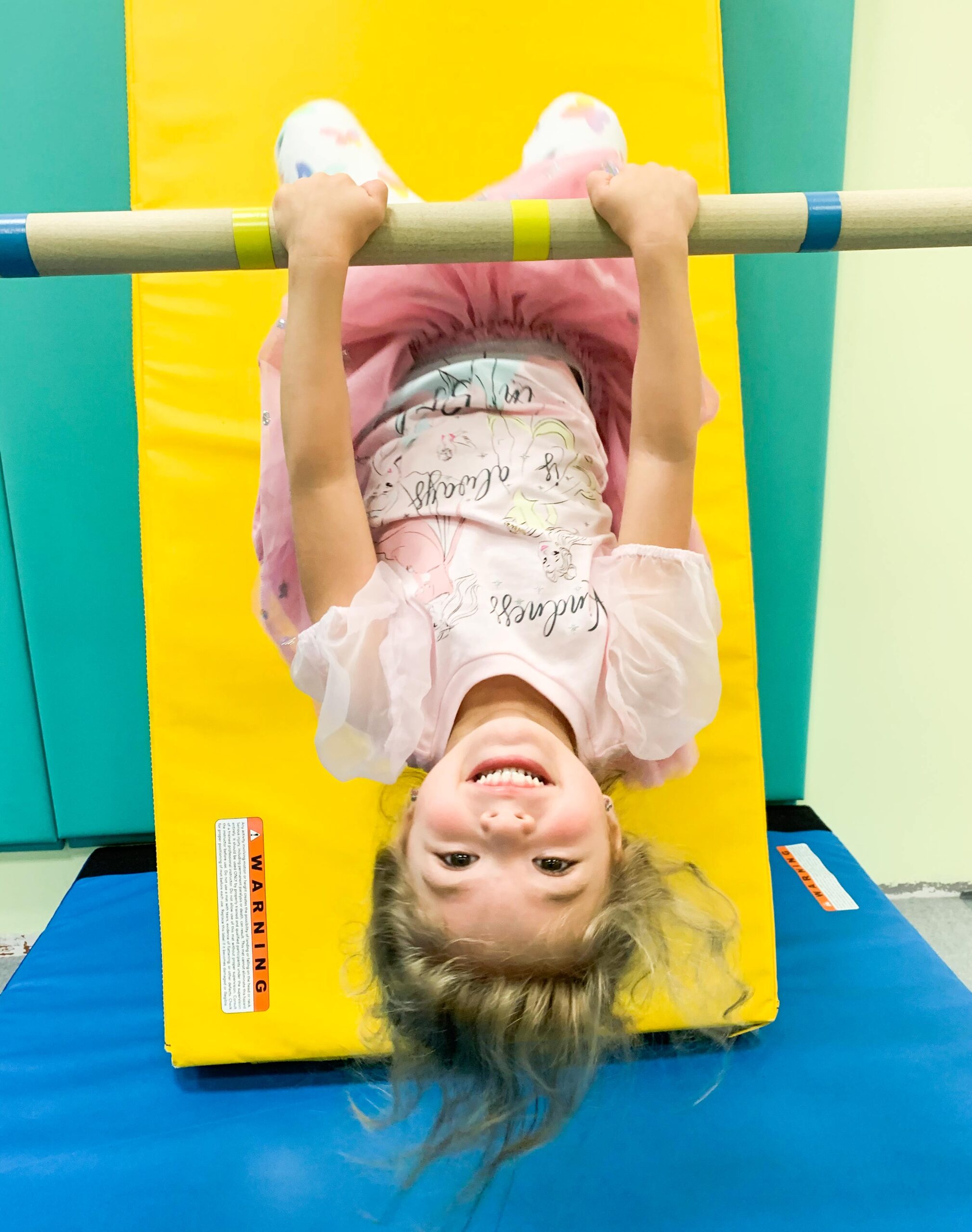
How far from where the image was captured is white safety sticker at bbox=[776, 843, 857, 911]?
1516mm

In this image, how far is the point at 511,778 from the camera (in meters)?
0.84

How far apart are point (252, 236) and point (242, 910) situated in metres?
0.91

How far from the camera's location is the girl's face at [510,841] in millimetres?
832

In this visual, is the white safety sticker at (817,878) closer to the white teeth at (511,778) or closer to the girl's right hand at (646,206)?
the white teeth at (511,778)

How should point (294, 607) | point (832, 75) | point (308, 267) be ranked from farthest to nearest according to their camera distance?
point (832, 75), point (294, 607), point (308, 267)

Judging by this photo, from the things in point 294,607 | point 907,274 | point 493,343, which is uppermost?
point 907,274

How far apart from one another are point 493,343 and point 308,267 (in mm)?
320

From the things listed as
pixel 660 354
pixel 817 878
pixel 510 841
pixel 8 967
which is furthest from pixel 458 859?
pixel 8 967

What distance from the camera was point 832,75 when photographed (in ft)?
4.88

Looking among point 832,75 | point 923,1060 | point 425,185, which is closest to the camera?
point 923,1060

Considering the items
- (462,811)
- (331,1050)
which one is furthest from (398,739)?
(331,1050)

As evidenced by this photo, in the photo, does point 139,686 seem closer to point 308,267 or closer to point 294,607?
point 294,607

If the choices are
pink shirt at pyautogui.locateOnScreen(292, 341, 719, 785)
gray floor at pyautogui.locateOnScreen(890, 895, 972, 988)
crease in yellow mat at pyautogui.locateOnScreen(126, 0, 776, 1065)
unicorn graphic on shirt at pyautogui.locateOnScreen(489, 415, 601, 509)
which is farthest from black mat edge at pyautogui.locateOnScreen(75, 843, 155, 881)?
gray floor at pyautogui.locateOnScreen(890, 895, 972, 988)

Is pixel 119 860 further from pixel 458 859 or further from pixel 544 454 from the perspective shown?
pixel 544 454
